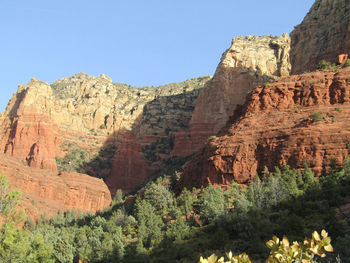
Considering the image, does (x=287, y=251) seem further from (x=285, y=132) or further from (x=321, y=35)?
(x=321, y=35)

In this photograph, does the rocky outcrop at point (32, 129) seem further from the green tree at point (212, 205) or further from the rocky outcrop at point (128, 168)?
the green tree at point (212, 205)

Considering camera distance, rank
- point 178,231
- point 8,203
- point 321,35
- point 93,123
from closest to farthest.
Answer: point 8,203
point 178,231
point 321,35
point 93,123

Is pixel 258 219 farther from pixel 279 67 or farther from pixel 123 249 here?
pixel 279 67

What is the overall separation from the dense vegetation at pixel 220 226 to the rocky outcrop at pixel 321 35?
27531mm

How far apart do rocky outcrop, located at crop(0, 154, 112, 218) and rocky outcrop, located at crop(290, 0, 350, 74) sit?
131ft

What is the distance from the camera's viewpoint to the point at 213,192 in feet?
140

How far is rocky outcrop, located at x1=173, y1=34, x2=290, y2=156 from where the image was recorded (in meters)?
92.7

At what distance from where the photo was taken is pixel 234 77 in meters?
95.0

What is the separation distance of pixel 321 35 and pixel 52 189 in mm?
48888

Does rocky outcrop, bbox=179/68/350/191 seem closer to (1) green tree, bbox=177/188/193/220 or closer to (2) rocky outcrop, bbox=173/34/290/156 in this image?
(1) green tree, bbox=177/188/193/220

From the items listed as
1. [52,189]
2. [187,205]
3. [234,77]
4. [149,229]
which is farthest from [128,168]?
[149,229]

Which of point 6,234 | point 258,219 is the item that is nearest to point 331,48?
point 258,219

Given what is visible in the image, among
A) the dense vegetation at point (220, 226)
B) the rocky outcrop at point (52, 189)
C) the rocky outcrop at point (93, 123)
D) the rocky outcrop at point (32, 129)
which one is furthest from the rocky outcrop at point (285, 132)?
the rocky outcrop at point (93, 123)

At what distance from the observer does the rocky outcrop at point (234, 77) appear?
3648 inches
